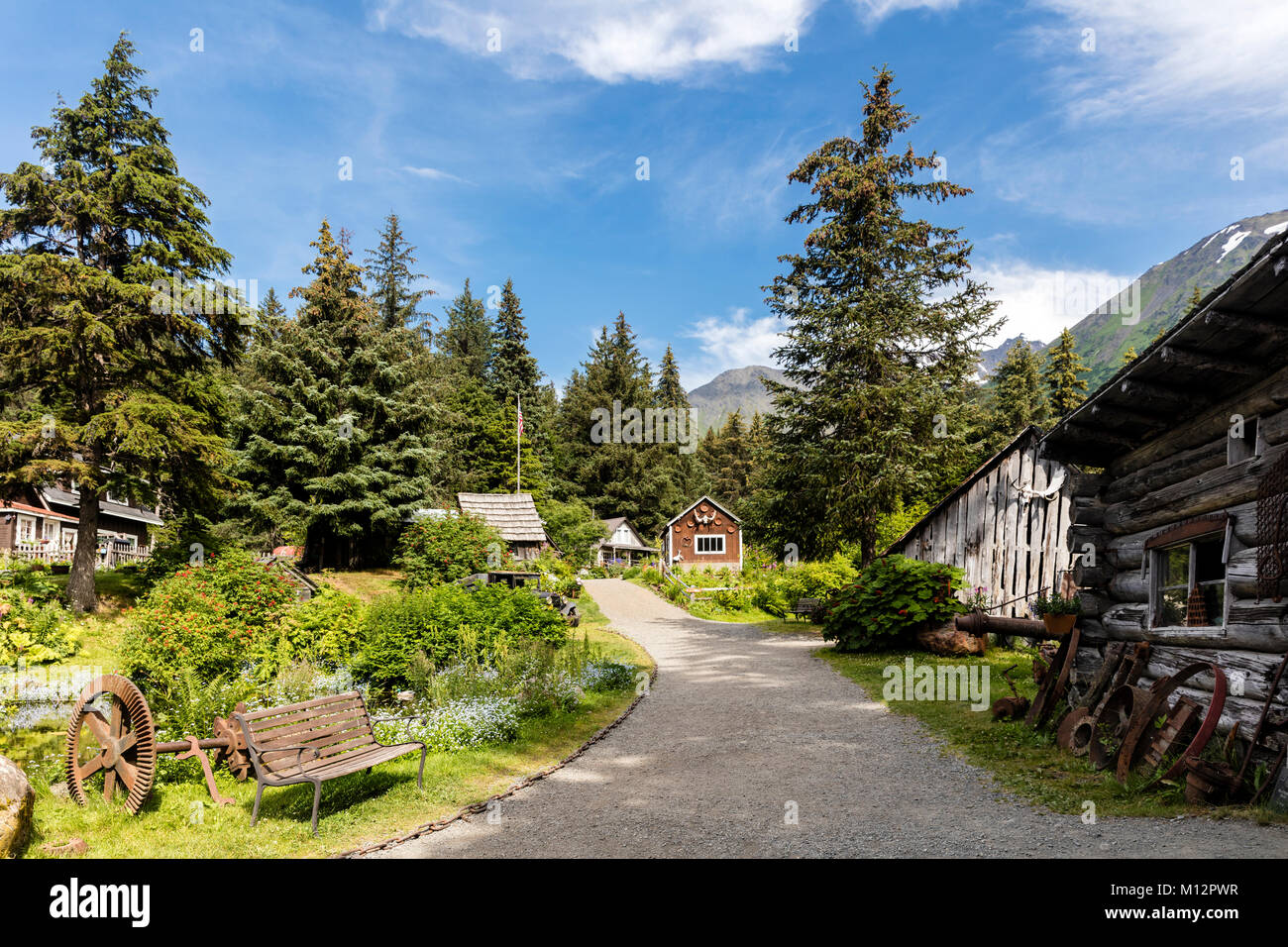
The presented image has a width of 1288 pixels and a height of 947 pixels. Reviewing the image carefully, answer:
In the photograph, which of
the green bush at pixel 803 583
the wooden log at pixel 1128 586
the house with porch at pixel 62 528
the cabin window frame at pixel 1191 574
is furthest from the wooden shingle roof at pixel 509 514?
the cabin window frame at pixel 1191 574

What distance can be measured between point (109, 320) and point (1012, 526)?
71.1ft

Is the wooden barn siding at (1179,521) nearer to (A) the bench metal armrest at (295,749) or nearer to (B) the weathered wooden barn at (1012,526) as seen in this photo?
(B) the weathered wooden barn at (1012,526)

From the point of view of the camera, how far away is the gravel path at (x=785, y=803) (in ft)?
17.6

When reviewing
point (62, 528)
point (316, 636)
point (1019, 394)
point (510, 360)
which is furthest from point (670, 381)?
point (316, 636)

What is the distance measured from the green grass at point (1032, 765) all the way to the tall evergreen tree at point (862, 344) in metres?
9.01

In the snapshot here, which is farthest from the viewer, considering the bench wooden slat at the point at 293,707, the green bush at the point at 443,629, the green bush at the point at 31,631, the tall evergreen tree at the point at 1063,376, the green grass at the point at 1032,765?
the tall evergreen tree at the point at 1063,376

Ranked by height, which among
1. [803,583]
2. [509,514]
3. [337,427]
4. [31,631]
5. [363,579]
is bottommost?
[363,579]

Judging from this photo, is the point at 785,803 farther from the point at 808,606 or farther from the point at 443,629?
the point at 808,606

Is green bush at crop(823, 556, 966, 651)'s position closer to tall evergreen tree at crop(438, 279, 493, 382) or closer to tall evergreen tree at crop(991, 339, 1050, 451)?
tall evergreen tree at crop(991, 339, 1050, 451)

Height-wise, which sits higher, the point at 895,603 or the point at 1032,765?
the point at 895,603

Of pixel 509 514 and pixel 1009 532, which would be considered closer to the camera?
pixel 1009 532

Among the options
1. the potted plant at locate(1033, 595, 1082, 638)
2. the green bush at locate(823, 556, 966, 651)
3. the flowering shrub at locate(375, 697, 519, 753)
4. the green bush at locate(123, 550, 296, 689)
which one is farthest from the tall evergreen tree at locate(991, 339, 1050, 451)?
the green bush at locate(123, 550, 296, 689)

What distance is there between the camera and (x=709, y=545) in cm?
5069
